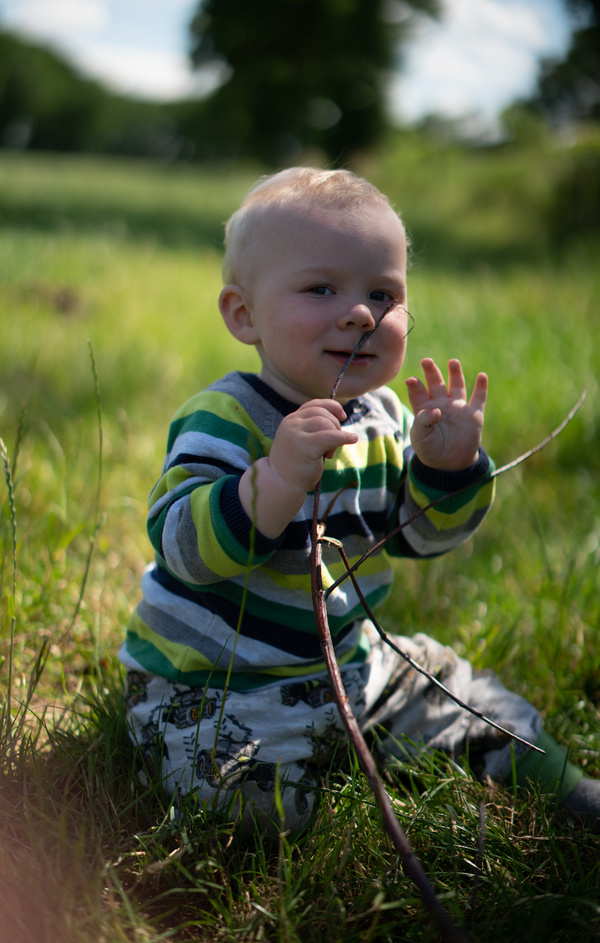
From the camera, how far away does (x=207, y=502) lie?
124cm

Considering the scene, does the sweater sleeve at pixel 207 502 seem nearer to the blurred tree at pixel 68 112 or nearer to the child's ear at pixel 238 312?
the child's ear at pixel 238 312

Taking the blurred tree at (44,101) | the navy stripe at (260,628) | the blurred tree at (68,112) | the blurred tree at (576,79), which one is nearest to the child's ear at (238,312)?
the navy stripe at (260,628)

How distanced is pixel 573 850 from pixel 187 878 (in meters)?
0.66

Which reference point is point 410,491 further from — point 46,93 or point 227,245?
point 46,93

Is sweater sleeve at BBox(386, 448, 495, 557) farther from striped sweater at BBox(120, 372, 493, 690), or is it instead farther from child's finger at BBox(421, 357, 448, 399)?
child's finger at BBox(421, 357, 448, 399)

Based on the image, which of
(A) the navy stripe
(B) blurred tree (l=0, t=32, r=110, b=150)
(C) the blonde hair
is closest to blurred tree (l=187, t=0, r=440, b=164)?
(C) the blonde hair

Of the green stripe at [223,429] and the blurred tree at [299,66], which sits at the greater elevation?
the blurred tree at [299,66]

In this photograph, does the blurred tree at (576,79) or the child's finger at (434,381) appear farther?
the blurred tree at (576,79)

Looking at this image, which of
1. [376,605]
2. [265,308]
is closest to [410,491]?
[376,605]

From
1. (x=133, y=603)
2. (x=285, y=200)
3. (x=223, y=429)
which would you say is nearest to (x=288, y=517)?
(x=223, y=429)

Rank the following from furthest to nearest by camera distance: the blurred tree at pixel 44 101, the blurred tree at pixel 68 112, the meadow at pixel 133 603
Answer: the blurred tree at pixel 68 112 < the blurred tree at pixel 44 101 < the meadow at pixel 133 603

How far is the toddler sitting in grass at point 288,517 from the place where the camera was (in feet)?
4.31

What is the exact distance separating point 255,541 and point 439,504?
475mm

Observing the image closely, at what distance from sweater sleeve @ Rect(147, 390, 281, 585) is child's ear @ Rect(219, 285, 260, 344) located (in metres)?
0.16
